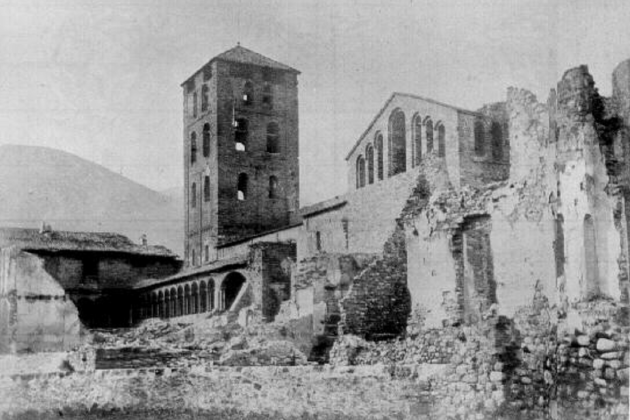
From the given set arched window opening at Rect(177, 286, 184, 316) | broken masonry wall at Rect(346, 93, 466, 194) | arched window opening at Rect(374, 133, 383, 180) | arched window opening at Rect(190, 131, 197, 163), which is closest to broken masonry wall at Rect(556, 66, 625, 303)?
broken masonry wall at Rect(346, 93, 466, 194)

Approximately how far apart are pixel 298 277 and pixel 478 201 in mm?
5689

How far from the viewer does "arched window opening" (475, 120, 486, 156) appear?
1104 inches

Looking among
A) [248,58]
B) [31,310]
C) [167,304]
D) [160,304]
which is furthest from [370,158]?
[248,58]

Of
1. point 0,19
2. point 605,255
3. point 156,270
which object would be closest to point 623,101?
point 605,255

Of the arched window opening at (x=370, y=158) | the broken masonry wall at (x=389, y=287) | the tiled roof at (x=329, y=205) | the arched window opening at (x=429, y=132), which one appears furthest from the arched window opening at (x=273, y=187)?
the broken masonry wall at (x=389, y=287)

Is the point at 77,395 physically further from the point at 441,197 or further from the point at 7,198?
the point at 7,198

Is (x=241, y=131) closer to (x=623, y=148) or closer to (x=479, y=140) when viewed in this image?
(x=479, y=140)

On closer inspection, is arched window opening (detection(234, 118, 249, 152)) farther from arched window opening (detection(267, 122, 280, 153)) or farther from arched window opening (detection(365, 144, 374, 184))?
arched window opening (detection(365, 144, 374, 184))

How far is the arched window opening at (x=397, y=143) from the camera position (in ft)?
105

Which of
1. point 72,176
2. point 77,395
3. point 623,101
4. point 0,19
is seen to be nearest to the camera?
point 623,101

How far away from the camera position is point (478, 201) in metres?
19.8

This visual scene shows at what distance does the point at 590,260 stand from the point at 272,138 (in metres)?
39.9

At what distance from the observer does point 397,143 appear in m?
32.2

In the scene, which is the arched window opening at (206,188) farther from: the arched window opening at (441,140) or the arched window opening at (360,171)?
the arched window opening at (441,140)
